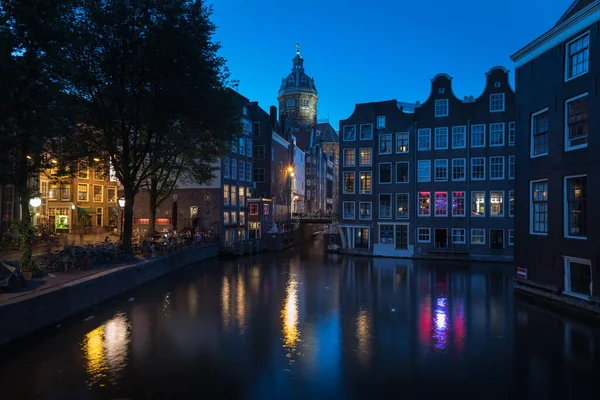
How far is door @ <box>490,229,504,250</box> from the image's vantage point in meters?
43.3

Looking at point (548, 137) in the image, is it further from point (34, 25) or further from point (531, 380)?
point (34, 25)

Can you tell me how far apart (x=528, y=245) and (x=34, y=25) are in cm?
2739

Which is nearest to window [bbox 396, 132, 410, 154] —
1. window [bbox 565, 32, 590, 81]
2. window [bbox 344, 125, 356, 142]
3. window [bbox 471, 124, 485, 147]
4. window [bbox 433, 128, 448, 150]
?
window [bbox 433, 128, 448, 150]

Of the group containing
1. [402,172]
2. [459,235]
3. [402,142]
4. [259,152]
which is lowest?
[459,235]

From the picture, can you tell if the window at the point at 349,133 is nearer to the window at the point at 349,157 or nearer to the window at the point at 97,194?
the window at the point at 349,157

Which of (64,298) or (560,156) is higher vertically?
(560,156)

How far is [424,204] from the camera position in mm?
45938

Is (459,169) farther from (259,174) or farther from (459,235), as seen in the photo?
(259,174)

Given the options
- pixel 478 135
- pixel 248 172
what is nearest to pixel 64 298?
pixel 248 172

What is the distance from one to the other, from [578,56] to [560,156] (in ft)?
17.0

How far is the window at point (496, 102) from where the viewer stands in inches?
1693

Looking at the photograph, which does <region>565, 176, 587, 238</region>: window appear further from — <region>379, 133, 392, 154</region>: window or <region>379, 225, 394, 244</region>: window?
<region>379, 133, 392, 154</region>: window

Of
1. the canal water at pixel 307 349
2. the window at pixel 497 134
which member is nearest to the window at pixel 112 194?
the canal water at pixel 307 349

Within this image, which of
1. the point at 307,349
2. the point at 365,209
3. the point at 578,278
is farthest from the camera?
the point at 365,209
